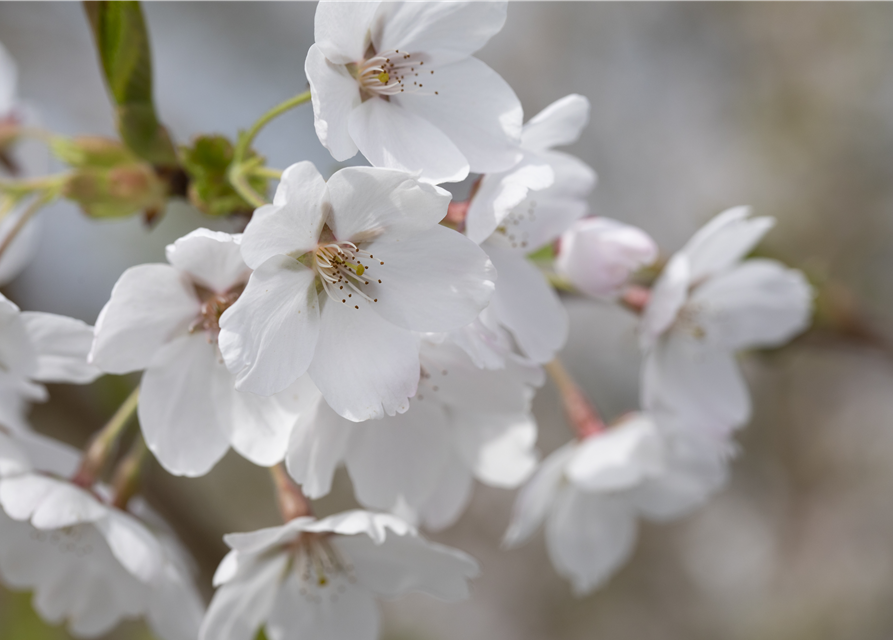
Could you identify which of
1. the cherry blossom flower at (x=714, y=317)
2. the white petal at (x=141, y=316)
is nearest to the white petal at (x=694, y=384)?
the cherry blossom flower at (x=714, y=317)

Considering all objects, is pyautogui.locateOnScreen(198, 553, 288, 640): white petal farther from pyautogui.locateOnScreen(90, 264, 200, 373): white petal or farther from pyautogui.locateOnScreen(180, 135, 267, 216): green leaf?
pyautogui.locateOnScreen(180, 135, 267, 216): green leaf

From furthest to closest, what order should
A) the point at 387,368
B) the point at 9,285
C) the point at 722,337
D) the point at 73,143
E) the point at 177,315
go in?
1. the point at 9,285
2. the point at 722,337
3. the point at 73,143
4. the point at 177,315
5. the point at 387,368

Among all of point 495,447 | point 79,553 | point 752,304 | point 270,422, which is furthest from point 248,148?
point 752,304

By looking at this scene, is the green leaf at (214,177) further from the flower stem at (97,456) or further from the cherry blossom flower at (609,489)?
the cherry blossom flower at (609,489)

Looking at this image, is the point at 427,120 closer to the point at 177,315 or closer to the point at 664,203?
the point at 177,315

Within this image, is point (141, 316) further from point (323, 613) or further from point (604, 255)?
point (604, 255)

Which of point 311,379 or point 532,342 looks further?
point 532,342

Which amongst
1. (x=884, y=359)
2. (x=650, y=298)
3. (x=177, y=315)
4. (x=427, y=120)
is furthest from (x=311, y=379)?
(x=884, y=359)
